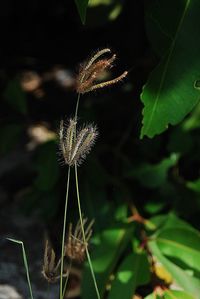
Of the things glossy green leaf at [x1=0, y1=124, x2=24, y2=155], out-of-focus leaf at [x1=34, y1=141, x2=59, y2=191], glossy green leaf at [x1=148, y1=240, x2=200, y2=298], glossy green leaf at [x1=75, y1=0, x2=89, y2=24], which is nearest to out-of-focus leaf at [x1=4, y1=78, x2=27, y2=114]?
glossy green leaf at [x1=0, y1=124, x2=24, y2=155]

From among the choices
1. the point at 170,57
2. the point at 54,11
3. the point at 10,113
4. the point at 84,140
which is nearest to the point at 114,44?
the point at 10,113

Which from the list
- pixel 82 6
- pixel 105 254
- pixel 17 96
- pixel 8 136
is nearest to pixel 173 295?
pixel 105 254

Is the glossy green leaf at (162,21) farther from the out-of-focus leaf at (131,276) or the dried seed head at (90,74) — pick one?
the out-of-focus leaf at (131,276)

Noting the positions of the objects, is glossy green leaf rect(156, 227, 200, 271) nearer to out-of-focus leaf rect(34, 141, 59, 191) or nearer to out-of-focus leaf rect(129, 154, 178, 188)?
Answer: out-of-focus leaf rect(129, 154, 178, 188)

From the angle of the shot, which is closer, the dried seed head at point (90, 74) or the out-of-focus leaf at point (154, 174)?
the dried seed head at point (90, 74)

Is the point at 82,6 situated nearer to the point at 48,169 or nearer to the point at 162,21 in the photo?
the point at 162,21

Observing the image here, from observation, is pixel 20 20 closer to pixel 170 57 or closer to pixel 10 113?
pixel 10 113

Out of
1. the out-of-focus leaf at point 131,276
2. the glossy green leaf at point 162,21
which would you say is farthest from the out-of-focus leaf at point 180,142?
the glossy green leaf at point 162,21
